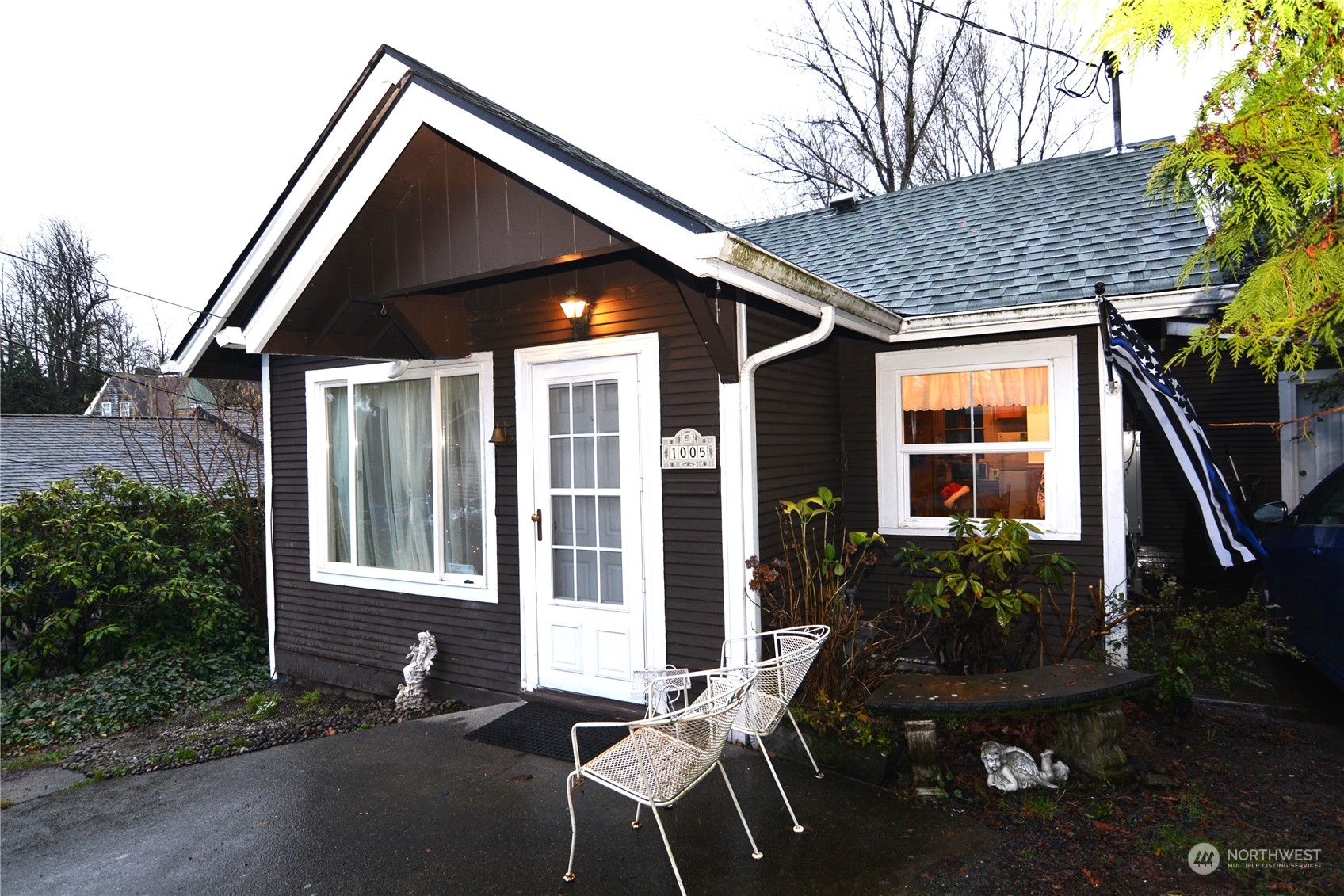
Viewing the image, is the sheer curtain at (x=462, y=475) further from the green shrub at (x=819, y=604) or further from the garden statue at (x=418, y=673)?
the green shrub at (x=819, y=604)

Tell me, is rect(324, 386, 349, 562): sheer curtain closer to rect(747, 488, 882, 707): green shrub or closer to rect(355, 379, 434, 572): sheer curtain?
rect(355, 379, 434, 572): sheer curtain

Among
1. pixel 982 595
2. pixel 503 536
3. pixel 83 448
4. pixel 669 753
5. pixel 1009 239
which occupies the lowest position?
pixel 669 753

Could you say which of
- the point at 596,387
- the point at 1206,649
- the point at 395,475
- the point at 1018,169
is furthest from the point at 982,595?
the point at 1018,169

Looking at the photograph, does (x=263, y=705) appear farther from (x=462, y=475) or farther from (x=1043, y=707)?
(x=1043, y=707)

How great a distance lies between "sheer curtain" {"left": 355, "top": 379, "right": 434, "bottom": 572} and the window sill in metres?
0.10

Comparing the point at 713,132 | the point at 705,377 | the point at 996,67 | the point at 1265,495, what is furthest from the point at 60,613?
the point at 996,67

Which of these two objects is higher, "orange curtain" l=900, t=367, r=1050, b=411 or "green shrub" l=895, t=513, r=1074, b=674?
"orange curtain" l=900, t=367, r=1050, b=411

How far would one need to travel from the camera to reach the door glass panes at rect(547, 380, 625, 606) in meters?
5.09

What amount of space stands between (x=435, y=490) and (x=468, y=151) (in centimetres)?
243

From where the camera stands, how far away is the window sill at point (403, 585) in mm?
5648

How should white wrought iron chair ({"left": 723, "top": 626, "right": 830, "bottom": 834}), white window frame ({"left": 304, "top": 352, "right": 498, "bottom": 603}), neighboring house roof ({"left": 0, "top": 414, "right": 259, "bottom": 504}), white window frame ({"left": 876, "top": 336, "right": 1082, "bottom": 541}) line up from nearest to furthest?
white wrought iron chair ({"left": 723, "top": 626, "right": 830, "bottom": 834}) → white window frame ({"left": 876, "top": 336, "right": 1082, "bottom": 541}) → white window frame ({"left": 304, "top": 352, "right": 498, "bottom": 603}) → neighboring house roof ({"left": 0, "top": 414, "right": 259, "bottom": 504})

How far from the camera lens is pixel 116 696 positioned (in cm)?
651

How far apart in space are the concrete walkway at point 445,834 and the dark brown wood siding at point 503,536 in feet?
3.27

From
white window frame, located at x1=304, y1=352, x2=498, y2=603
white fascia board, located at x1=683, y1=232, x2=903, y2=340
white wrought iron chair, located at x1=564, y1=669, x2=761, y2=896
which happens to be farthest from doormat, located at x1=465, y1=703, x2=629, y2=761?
white fascia board, located at x1=683, y1=232, x2=903, y2=340
